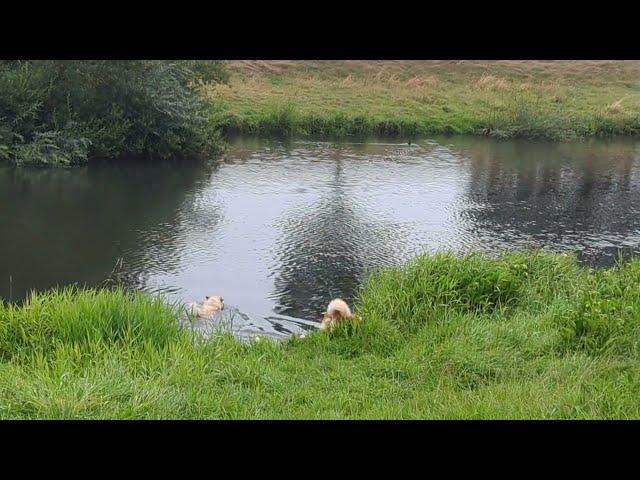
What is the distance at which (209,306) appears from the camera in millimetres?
10062

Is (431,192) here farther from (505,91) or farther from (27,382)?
(505,91)

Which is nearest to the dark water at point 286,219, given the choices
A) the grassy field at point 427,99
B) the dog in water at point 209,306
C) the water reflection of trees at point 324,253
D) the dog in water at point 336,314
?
the water reflection of trees at point 324,253

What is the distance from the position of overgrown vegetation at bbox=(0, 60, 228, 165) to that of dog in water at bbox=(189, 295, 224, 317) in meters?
12.4

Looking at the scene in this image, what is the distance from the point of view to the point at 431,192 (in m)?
20.1

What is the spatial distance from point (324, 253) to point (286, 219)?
9.58ft

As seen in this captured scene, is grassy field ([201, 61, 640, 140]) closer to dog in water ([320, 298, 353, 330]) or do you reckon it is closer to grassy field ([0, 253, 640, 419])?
dog in water ([320, 298, 353, 330])

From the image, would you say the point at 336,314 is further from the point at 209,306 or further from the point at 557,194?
the point at 557,194

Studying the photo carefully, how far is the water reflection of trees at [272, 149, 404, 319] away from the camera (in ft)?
37.1

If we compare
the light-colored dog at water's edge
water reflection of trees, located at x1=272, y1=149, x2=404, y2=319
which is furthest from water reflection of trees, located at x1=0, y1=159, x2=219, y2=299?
water reflection of trees, located at x1=272, y1=149, x2=404, y2=319

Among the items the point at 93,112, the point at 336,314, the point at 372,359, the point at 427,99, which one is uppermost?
the point at 427,99

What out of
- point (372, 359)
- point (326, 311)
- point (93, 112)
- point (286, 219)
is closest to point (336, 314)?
point (372, 359)

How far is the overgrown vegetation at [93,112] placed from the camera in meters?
21.2

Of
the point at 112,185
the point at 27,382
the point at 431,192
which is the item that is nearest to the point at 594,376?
the point at 27,382

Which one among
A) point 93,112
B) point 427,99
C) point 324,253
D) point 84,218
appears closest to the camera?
point 324,253
